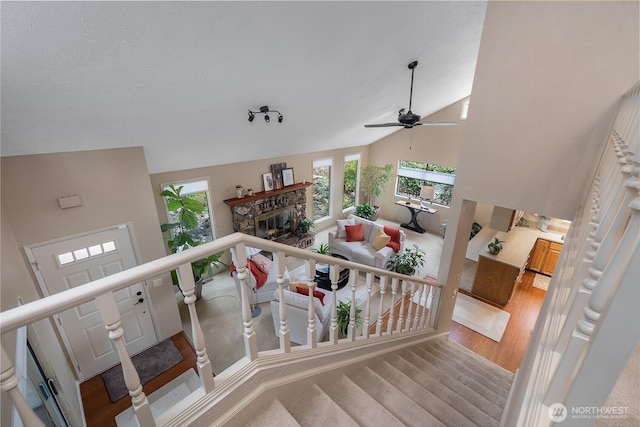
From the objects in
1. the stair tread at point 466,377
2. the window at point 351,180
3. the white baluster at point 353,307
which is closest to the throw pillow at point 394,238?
the window at point 351,180

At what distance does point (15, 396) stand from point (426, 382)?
2.59 m

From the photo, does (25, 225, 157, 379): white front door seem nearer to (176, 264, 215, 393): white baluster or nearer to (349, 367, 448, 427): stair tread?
(176, 264, 215, 393): white baluster

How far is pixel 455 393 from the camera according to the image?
2322 millimetres

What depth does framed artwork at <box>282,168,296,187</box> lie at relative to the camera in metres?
6.27

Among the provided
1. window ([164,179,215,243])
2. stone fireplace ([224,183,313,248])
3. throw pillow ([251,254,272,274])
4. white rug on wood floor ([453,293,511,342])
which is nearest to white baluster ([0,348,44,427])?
throw pillow ([251,254,272,274])

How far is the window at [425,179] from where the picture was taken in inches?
292

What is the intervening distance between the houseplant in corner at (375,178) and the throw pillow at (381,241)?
2.42 m

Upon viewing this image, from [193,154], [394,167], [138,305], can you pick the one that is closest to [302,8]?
[193,154]

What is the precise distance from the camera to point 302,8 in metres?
1.96

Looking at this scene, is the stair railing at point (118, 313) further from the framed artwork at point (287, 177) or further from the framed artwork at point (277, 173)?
the framed artwork at point (287, 177)

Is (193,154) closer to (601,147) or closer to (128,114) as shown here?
(128,114)

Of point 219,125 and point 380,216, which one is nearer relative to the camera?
point 219,125

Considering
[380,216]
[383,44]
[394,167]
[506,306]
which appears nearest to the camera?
[383,44]

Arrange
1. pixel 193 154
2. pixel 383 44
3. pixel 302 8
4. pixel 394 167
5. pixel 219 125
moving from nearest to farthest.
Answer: pixel 302 8 < pixel 383 44 < pixel 219 125 < pixel 193 154 < pixel 394 167
